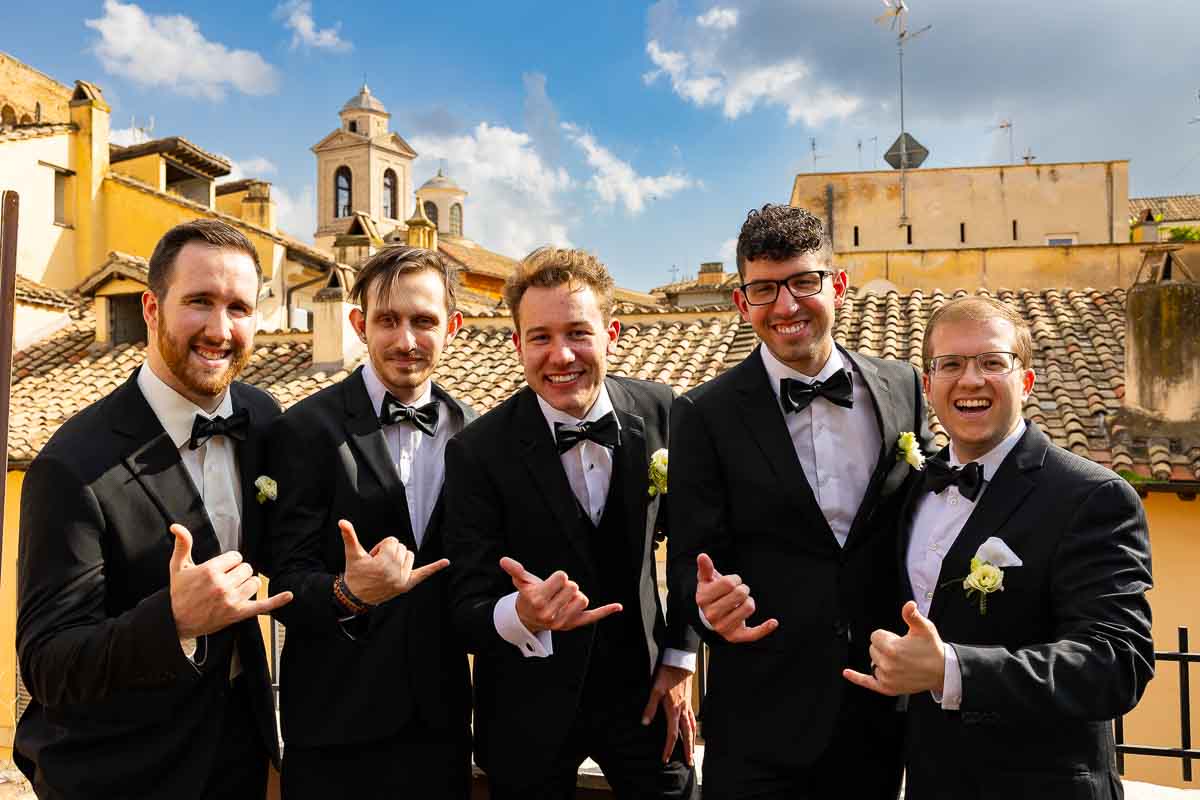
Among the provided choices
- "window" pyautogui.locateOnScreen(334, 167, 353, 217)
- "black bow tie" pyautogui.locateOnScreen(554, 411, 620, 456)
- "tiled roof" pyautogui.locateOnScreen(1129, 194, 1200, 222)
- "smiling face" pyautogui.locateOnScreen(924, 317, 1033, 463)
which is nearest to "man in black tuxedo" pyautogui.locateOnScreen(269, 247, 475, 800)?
"black bow tie" pyautogui.locateOnScreen(554, 411, 620, 456)

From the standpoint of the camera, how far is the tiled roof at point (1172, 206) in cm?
3628

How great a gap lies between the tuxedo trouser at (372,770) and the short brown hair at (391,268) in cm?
134

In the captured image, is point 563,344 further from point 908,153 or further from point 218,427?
point 908,153

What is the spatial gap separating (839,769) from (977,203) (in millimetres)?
22553

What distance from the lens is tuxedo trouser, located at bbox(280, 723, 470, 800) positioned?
9.46 ft

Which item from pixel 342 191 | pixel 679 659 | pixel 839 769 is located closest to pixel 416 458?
pixel 679 659

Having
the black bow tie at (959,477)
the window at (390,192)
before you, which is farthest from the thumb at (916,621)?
the window at (390,192)

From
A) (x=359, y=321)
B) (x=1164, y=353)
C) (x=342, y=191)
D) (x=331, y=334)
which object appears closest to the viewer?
(x=359, y=321)

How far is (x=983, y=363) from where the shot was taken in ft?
8.43

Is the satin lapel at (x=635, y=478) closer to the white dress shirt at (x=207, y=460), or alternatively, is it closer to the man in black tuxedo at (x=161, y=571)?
the man in black tuxedo at (x=161, y=571)

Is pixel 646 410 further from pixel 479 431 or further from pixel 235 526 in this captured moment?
pixel 235 526

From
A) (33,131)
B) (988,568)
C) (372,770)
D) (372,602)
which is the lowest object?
(372,770)

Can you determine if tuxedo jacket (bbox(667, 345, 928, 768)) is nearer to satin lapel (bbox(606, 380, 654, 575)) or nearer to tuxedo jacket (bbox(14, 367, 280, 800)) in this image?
satin lapel (bbox(606, 380, 654, 575))

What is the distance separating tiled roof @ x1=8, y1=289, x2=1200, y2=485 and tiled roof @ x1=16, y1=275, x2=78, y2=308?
1.19 meters
